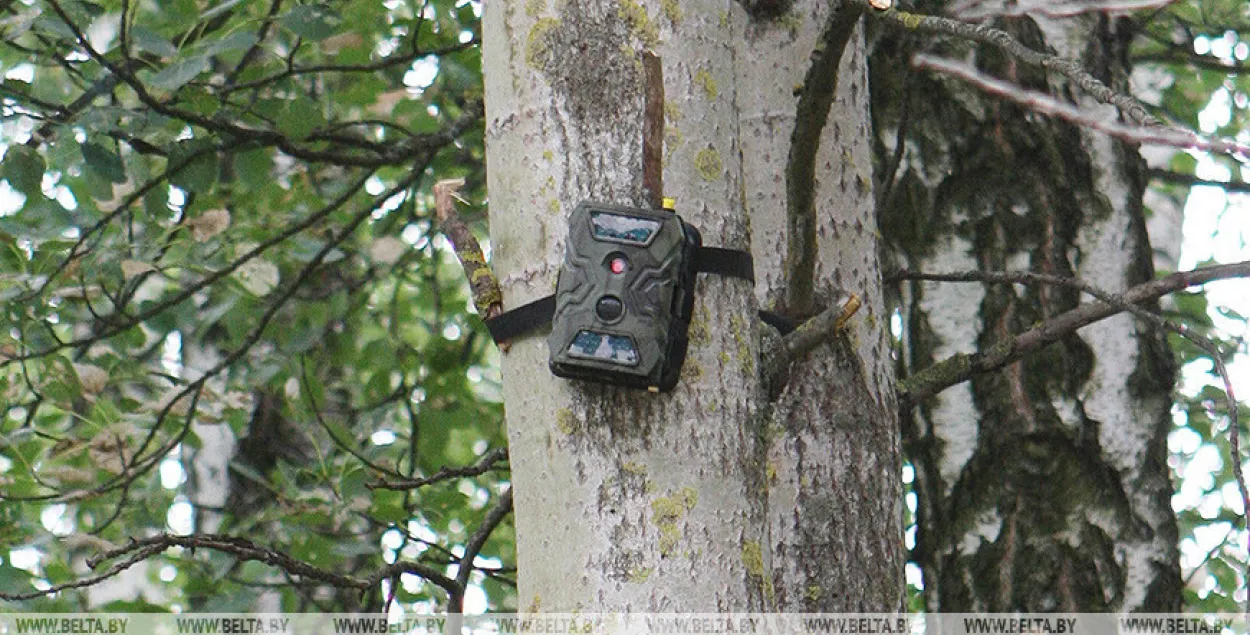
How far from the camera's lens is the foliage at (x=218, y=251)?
319 centimetres

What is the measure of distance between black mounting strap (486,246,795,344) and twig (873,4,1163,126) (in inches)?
13.9

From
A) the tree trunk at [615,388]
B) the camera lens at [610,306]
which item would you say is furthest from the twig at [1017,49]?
the camera lens at [610,306]

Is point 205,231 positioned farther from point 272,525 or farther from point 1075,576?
point 1075,576

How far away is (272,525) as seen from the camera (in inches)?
188

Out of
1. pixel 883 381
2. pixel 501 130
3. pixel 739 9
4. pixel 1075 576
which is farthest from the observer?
pixel 1075 576

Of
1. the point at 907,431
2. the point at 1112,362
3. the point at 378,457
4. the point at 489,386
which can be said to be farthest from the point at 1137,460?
the point at 489,386

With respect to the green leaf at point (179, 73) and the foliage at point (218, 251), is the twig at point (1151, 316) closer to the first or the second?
the foliage at point (218, 251)

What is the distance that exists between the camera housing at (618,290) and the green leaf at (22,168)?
6.89 ft

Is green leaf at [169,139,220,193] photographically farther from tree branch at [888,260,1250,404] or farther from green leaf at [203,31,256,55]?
tree branch at [888,260,1250,404]

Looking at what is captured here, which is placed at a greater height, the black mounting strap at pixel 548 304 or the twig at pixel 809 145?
the twig at pixel 809 145

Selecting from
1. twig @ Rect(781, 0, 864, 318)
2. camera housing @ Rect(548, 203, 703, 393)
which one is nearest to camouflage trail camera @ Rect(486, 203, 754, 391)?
camera housing @ Rect(548, 203, 703, 393)

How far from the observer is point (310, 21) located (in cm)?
306

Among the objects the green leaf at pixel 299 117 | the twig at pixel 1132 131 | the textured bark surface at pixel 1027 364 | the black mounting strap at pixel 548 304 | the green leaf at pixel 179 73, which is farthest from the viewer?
the green leaf at pixel 299 117

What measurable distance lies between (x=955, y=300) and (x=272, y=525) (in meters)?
2.60
